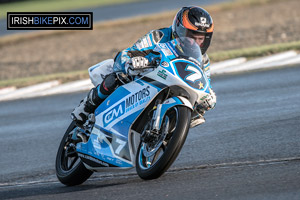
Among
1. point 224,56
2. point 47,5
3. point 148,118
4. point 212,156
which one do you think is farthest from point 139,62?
point 47,5

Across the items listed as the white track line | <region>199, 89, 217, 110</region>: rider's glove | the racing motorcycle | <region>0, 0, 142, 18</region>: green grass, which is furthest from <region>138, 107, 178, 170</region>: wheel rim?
<region>0, 0, 142, 18</region>: green grass

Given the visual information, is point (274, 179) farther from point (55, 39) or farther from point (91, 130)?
point (55, 39)

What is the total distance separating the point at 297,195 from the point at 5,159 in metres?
4.22

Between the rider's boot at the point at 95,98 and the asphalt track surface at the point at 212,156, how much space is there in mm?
645

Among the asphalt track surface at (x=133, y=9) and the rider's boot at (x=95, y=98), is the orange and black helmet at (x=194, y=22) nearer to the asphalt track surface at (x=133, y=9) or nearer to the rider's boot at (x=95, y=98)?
the rider's boot at (x=95, y=98)

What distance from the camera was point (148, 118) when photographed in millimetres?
5594

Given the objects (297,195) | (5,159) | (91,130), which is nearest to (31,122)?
(5,159)

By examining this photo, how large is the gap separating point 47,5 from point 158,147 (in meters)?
34.9

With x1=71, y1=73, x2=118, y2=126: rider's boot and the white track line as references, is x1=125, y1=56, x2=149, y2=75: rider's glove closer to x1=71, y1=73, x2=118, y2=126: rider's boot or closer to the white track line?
x1=71, y1=73, x2=118, y2=126: rider's boot

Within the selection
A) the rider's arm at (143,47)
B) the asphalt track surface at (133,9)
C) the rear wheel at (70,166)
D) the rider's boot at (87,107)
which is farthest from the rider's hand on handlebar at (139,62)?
the asphalt track surface at (133,9)

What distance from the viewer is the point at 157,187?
5.28 meters

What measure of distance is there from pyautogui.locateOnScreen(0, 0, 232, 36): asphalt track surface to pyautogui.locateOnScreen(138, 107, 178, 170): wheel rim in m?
22.8

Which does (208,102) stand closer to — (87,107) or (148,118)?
(148,118)

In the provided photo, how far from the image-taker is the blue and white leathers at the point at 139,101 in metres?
5.35
